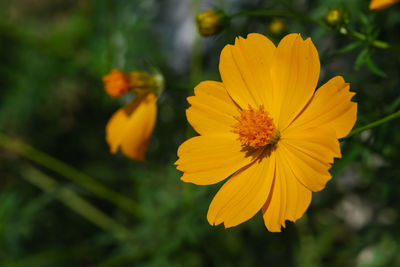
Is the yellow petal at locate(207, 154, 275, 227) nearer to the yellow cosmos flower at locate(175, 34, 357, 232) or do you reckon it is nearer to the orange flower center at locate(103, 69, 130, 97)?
the yellow cosmos flower at locate(175, 34, 357, 232)

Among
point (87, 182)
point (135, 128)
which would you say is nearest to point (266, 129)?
point (135, 128)

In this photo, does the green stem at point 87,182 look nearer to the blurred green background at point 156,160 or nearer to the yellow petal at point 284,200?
the blurred green background at point 156,160

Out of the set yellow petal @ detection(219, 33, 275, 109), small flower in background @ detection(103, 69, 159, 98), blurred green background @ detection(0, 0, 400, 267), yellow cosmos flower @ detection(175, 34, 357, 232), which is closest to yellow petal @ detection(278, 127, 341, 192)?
yellow cosmos flower @ detection(175, 34, 357, 232)

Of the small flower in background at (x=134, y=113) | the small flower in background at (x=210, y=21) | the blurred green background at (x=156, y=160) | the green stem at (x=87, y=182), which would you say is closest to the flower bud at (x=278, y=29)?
the blurred green background at (x=156, y=160)

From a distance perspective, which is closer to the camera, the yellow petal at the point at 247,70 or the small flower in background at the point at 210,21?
the yellow petal at the point at 247,70

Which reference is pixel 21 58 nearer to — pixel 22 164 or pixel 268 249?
pixel 22 164

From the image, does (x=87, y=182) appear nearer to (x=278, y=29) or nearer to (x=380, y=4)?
(x=278, y=29)
